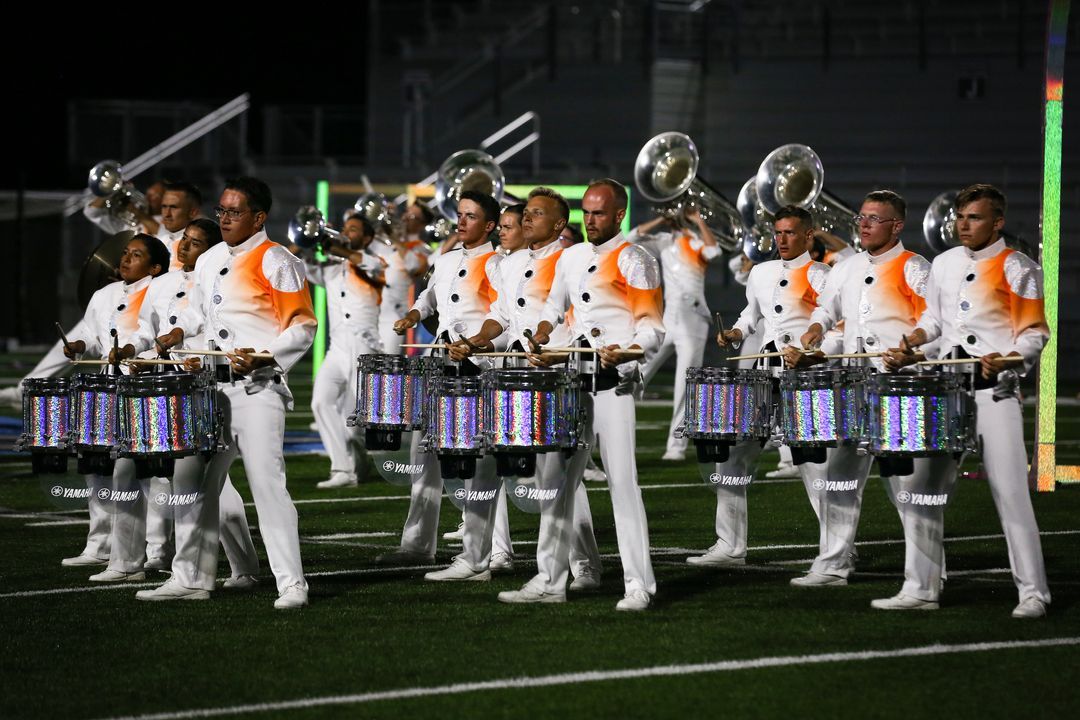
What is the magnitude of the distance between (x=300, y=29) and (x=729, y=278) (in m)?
11.2

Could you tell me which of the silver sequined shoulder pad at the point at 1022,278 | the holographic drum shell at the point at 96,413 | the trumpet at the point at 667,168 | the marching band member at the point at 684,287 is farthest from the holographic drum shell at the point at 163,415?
the marching band member at the point at 684,287

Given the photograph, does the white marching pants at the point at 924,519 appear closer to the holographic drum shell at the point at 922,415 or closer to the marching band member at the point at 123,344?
the holographic drum shell at the point at 922,415

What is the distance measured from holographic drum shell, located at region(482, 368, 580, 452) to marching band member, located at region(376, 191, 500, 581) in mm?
1226

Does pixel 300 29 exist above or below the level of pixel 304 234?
above

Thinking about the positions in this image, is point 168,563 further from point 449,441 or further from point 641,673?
point 641,673

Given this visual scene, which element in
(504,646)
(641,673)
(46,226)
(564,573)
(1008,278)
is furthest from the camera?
(46,226)

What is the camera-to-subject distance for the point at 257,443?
7.68 meters

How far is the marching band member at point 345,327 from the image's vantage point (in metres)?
12.9

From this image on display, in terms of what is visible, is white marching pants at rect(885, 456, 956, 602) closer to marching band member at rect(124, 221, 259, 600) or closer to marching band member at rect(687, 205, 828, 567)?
marching band member at rect(687, 205, 828, 567)

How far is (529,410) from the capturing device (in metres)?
7.41

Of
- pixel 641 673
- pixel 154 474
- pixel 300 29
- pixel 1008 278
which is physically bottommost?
pixel 641 673

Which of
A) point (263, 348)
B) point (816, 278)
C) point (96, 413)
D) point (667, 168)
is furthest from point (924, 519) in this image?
point (667, 168)

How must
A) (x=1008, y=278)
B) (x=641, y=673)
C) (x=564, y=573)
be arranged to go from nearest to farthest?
(x=641, y=673)
(x=1008, y=278)
(x=564, y=573)

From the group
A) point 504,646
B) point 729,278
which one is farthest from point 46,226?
point 504,646
